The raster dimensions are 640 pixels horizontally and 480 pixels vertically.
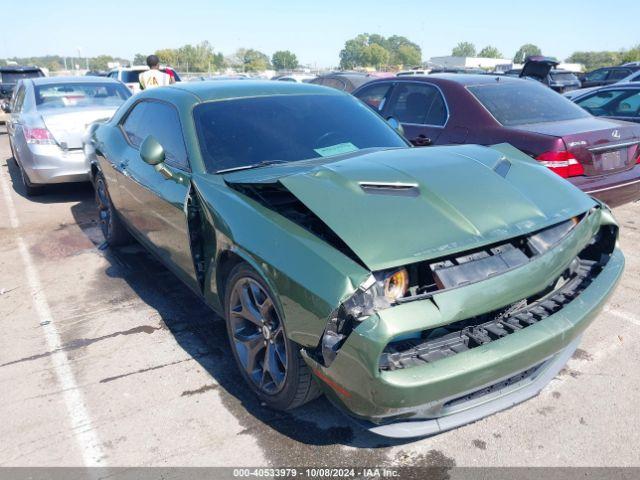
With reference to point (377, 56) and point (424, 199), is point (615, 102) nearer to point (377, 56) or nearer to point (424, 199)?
point (424, 199)

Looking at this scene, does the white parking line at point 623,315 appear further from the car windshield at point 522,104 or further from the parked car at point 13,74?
the parked car at point 13,74

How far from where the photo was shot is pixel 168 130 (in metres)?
3.74

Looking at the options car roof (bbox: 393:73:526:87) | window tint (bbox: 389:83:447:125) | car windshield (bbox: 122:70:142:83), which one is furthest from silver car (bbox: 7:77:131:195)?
car windshield (bbox: 122:70:142:83)

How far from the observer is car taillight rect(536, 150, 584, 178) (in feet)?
15.2

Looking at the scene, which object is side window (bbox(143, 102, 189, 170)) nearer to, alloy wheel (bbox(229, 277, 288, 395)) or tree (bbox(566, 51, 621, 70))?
alloy wheel (bbox(229, 277, 288, 395))

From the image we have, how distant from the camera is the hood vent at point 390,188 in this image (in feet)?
8.65

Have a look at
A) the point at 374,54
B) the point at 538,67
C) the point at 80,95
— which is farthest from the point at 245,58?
the point at 80,95

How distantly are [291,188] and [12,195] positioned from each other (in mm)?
6669

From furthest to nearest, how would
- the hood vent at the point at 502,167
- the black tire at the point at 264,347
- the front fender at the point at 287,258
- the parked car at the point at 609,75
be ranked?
the parked car at the point at 609,75, the hood vent at the point at 502,167, the black tire at the point at 264,347, the front fender at the point at 287,258

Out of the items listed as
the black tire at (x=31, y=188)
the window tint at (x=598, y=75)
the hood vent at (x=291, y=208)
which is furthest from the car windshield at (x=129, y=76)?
the window tint at (x=598, y=75)

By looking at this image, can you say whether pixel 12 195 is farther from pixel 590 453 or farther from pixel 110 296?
pixel 590 453

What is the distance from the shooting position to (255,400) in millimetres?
2936

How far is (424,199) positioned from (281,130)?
1.34 metres

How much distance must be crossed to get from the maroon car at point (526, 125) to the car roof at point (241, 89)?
5.16 ft
